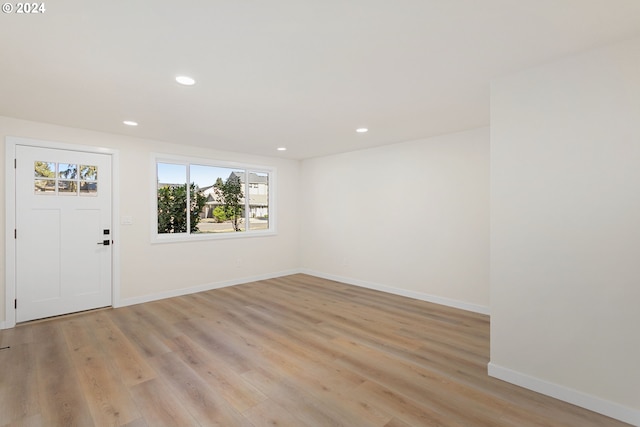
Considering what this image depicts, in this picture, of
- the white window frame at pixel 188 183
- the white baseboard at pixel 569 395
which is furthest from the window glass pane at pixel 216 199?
the white baseboard at pixel 569 395

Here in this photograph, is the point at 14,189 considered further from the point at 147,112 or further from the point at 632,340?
the point at 632,340

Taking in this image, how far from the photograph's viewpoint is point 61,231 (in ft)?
12.6

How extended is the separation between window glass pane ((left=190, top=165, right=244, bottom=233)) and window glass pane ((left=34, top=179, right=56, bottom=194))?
5.97 feet

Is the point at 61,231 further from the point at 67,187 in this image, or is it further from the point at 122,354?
the point at 122,354

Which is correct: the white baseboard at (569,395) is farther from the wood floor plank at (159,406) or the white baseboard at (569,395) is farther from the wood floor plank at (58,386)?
the wood floor plank at (58,386)

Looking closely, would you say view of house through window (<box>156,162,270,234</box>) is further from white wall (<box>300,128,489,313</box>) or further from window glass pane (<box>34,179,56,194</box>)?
window glass pane (<box>34,179,56,194</box>)

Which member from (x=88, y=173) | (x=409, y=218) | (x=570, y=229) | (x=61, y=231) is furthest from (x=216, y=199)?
(x=570, y=229)

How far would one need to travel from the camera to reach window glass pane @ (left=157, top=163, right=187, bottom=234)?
4.80m

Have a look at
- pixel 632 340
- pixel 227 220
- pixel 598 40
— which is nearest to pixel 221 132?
pixel 227 220

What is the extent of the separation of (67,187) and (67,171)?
8.4 inches

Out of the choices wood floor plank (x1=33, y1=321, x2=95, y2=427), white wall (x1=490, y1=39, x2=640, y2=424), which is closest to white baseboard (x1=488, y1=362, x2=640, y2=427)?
white wall (x1=490, y1=39, x2=640, y2=424)

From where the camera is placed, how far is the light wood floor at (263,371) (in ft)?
6.46

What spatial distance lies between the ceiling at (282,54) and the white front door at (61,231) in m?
0.65

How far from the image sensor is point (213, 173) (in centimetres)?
543
